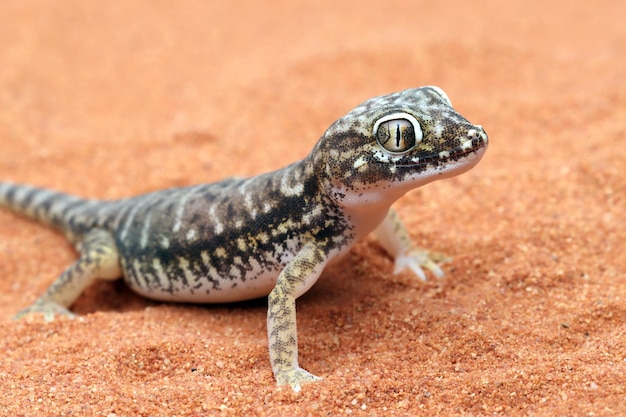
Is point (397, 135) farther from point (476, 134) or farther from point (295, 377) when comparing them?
point (295, 377)

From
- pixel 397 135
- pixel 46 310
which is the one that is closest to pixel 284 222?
pixel 397 135

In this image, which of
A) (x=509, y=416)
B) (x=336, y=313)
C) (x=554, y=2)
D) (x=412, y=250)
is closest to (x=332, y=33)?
(x=554, y=2)

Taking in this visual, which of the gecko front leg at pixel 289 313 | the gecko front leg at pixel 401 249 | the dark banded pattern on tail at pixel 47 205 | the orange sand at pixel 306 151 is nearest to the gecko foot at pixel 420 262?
the gecko front leg at pixel 401 249

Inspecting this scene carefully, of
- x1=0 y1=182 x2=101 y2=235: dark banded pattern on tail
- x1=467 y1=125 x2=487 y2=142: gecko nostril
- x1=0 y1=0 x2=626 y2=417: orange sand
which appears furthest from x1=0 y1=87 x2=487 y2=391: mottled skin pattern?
x1=0 y1=0 x2=626 y2=417: orange sand

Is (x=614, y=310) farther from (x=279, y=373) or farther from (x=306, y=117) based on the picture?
(x=306, y=117)

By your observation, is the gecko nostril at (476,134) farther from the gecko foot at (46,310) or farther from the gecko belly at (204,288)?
the gecko foot at (46,310)

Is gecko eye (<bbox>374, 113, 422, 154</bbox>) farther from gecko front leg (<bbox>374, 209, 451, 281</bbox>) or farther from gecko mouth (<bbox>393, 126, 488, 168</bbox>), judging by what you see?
gecko front leg (<bbox>374, 209, 451, 281</bbox>)
